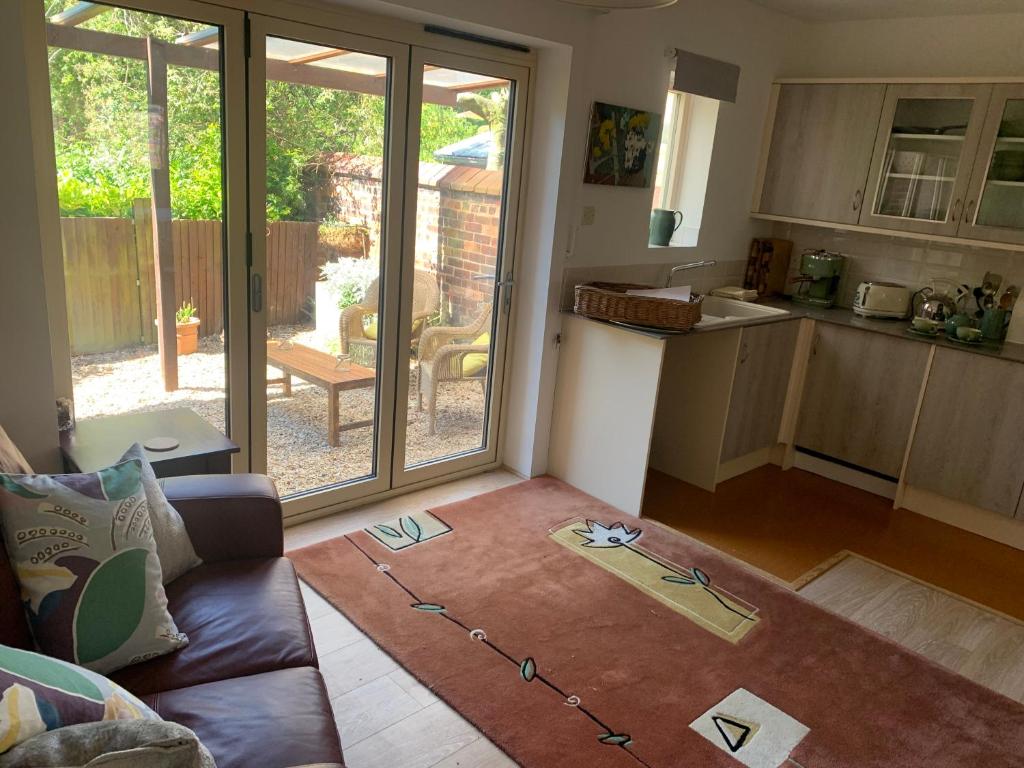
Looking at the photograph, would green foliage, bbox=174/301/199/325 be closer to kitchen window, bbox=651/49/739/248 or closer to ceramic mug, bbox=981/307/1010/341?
kitchen window, bbox=651/49/739/248

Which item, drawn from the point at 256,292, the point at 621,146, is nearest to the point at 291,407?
the point at 256,292

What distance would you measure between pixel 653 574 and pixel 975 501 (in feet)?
5.62

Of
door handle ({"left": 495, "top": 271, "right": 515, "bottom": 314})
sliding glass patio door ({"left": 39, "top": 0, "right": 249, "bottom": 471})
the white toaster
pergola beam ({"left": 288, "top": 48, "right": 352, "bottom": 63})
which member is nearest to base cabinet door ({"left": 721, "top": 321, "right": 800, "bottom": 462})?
the white toaster

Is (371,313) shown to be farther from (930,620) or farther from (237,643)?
(930,620)

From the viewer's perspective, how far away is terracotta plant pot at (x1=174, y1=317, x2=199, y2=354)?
2621 millimetres

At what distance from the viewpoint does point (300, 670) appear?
164 cm

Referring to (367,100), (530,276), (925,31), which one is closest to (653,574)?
(530,276)

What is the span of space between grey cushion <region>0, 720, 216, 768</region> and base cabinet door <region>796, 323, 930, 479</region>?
3559mm

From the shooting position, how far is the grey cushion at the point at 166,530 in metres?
1.79

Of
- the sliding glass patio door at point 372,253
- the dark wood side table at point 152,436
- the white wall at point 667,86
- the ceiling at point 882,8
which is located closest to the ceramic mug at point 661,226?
the white wall at point 667,86

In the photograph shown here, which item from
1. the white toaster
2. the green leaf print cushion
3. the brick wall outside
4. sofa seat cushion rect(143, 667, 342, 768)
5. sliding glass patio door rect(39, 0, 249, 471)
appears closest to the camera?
sofa seat cushion rect(143, 667, 342, 768)

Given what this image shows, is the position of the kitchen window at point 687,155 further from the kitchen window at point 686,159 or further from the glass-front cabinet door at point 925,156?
the glass-front cabinet door at point 925,156

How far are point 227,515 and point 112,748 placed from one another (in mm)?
966

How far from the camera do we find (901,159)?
3785 millimetres
